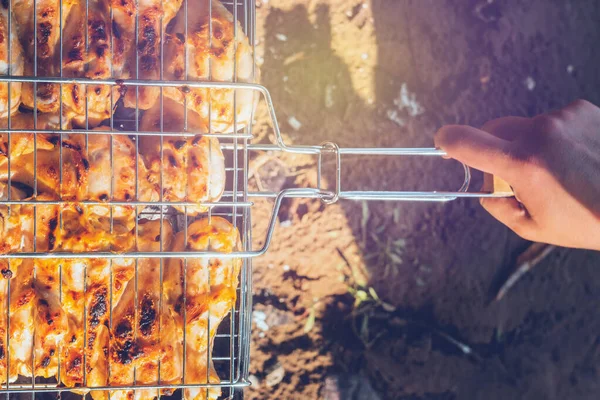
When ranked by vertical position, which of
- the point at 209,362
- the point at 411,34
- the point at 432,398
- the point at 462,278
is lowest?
the point at 432,398

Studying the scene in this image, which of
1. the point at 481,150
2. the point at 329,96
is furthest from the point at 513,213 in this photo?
the point at 329,96

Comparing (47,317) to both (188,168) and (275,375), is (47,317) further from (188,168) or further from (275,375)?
(275,375)

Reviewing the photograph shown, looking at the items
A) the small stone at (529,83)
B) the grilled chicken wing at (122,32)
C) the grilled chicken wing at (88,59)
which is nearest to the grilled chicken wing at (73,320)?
the grilled chicken wing at (88,59)

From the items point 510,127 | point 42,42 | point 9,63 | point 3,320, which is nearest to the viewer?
point 9,63

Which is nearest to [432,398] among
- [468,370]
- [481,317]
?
[468,370]

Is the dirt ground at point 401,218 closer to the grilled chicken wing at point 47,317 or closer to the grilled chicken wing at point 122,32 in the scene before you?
the grilled chicken wing at point 122,32

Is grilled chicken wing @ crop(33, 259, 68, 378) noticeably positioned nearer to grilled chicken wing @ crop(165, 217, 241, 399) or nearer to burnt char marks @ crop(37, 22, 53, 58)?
grilled chicken wing @ crop(165, 217, 241, 399)

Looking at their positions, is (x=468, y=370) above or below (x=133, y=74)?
below

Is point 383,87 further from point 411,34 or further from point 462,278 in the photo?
point 462,278
